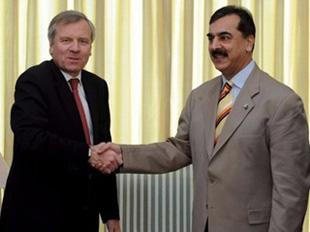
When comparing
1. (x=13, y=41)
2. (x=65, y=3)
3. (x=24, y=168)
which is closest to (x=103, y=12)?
(x=65, y=3)

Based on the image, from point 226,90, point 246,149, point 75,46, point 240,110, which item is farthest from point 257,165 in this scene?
point 75,46

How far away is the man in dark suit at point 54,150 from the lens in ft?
7.75

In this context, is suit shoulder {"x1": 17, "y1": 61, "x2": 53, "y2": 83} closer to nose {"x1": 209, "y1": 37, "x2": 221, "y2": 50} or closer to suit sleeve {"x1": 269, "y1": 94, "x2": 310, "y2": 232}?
nose {"x1": 209, "y1": 37, "x2": 221, "y2": 50}

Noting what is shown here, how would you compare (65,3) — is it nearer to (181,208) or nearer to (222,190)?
(181,208)

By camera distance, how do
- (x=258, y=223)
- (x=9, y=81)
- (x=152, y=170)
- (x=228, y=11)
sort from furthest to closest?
(x=9, y=81) → (x=152, y=170) → (x=228, y=11) → (x=258, y=223)

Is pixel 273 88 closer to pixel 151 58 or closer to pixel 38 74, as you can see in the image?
pixel 38 74

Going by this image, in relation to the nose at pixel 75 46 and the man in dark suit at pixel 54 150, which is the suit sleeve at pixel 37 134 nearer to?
the man in dark suit at pixel 54 150

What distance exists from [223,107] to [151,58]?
101 cm

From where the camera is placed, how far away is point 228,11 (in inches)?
95.0

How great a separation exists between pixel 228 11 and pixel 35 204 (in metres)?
1.00

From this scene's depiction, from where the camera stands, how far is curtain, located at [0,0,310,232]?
3.32 m

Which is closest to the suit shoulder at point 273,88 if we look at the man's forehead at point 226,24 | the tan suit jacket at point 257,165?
the tan suit jacket at point 257,165

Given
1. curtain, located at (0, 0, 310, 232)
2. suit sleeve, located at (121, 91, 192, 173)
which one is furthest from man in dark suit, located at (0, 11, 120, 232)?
curtain, located at (0, 0, 310, 232)

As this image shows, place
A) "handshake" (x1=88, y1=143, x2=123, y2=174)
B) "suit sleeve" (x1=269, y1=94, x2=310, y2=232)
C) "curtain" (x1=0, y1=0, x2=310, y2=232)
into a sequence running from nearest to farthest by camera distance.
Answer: "suit sleeve" (x1=269, y1=94, x2=310, y2=232) → "handshake" (x1=88, y1=143, x2=123, y2=174) → "curtain" (x1=0, y1=0, x2=310, y2=232)
